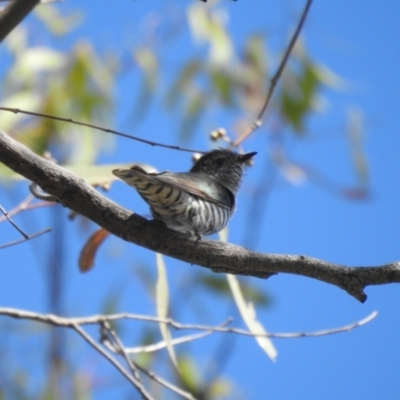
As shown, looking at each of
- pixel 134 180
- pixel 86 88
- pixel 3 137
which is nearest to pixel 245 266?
pixel 134 180

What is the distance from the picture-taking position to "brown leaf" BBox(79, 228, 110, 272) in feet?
11.2

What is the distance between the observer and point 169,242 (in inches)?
111

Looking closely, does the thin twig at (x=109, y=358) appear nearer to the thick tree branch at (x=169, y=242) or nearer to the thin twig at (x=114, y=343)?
the thin twig at (x=114, y=343)

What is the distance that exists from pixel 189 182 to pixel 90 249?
551mm

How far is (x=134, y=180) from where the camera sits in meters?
3.12

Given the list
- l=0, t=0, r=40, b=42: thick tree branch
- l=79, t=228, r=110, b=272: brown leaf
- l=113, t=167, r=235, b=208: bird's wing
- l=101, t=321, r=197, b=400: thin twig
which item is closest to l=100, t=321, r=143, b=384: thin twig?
l=101, t=321, r=197, b=400: thin twig

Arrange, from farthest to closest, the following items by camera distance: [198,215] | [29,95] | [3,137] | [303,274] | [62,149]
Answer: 1. [29,95]
2. [62,149]
3. [198,215]
4. [303,274]
5. [3,137]

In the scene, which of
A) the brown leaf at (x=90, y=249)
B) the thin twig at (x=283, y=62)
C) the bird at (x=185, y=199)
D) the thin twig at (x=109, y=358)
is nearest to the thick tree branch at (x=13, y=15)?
the thin twig at (x=283, y=62)

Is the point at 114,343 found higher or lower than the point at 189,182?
lower

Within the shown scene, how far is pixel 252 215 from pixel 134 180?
495mm

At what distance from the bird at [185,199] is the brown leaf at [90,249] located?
0.26 meters

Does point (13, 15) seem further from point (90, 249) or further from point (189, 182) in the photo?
point (189, 182)

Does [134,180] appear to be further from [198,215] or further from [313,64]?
[313,64]

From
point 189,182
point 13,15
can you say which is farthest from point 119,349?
point 13,15
